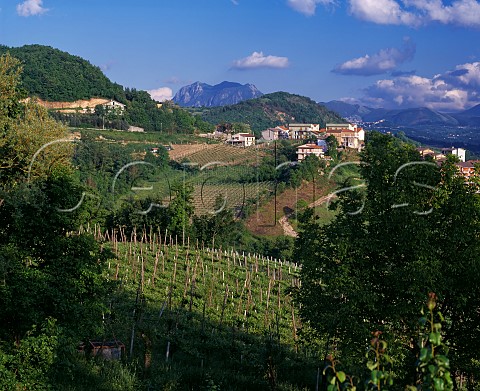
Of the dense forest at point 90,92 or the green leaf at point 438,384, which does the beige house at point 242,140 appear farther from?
the green leaf at point 438,384

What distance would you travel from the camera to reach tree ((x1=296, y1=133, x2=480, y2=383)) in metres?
9.62

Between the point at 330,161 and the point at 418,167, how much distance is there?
60.5 meters

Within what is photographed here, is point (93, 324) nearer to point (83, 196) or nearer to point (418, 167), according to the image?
point (83, 196)

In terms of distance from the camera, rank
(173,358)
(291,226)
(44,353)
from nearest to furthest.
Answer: (44,353) < (173,358) < (291,226)

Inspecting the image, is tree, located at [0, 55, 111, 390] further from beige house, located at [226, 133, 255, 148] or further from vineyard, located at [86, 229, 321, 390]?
beige house, located at [226, 133, 255, 148]

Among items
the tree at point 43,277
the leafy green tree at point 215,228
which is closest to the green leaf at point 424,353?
the tree at point 43,277

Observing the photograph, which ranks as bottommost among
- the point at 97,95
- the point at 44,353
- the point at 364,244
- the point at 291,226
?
the point at 291,226

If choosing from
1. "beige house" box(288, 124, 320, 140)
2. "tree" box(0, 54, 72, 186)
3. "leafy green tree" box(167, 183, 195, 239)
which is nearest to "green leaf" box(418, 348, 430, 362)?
"tree" box(0, 54, 72, 186)

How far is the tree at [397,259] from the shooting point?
31.6 feet

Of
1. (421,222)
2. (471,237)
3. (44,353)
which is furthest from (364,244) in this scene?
(44,353)

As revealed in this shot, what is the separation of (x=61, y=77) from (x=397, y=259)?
119m

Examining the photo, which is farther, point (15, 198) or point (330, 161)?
point (330, 161)

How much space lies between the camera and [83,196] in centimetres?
988

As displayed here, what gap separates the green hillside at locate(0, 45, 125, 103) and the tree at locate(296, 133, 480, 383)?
104m
